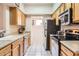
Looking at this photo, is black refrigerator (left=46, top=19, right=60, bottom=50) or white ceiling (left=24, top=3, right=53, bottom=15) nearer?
black refrigerator (left=46, top=19, right=60, bottom=50)

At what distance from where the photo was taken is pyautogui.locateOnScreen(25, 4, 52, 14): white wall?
334 inches

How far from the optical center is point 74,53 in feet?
5.50

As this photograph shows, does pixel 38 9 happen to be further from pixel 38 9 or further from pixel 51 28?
pixel 51 28

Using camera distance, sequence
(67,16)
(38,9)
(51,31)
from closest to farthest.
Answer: (67,16) → (51,31) → (38,9)

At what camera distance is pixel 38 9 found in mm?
8531

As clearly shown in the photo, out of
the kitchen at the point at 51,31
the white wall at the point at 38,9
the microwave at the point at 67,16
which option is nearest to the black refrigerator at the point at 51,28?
the kitchen at the point at 51,31

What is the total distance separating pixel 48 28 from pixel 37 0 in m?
5.47

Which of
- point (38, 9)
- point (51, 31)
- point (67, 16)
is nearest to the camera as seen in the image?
point (67, 16)

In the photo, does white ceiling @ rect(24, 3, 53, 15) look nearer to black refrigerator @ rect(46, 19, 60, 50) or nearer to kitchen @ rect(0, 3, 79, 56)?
kitchen @ rect(0, 3, 79, 56)

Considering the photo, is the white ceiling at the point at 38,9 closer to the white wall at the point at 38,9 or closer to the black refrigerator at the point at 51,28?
the white wall at the point at 38,9

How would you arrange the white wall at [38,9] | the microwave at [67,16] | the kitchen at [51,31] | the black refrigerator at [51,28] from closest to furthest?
the kitchen at [51,31]
the microwave at [67,16]
the black refrigerator at [51,28]
the white wall at [38,9]

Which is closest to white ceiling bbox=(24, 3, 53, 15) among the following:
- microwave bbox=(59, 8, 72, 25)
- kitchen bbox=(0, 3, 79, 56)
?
kitchen bbox=(0, 3, 79, 56)

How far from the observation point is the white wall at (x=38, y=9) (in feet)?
27.9

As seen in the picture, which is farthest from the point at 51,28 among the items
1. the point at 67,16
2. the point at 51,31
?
the point at 67,16
